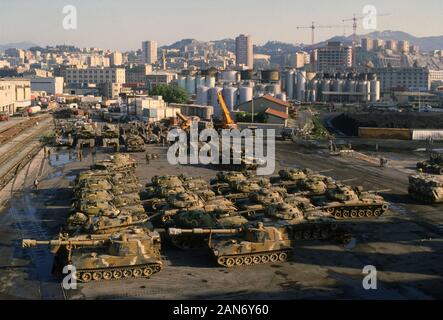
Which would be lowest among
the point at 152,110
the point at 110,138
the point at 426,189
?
the point at 426,189

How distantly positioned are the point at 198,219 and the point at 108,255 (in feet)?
20.5

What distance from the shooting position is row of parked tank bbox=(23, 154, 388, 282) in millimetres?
26016

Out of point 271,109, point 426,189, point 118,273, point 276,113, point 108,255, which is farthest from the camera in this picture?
point 271,109

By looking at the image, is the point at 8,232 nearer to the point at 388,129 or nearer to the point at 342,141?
the point at 342,141

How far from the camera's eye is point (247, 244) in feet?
89.9

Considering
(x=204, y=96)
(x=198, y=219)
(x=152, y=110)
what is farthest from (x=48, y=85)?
(x=198, y=219)

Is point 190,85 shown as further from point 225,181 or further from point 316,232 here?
point 316,232

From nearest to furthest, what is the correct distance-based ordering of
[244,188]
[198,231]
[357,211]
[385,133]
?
[198,231] < [357,211] < [244,188] < [385,133]

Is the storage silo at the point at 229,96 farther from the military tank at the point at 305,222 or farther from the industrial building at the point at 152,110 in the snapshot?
the military tank at the point at 305,222

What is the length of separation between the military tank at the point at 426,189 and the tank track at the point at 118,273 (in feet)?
74.5

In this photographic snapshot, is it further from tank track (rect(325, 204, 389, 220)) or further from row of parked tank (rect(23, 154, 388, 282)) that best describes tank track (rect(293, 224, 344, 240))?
tank track (rect(325, 204, 389, 220))

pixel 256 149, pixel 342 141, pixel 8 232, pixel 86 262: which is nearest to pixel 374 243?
pixel 86 262

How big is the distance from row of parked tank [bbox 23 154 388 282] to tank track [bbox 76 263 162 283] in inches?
1.7

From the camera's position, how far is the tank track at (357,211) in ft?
119
